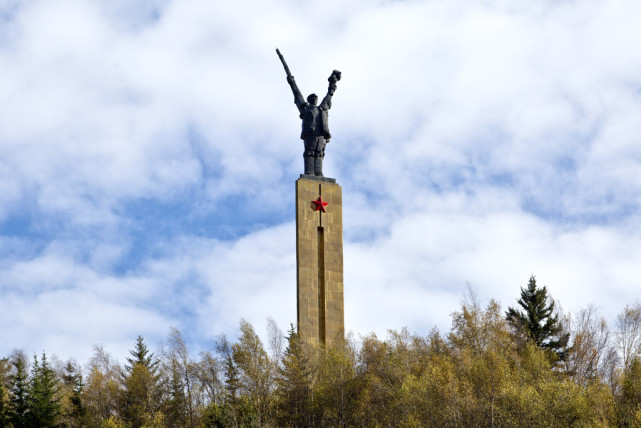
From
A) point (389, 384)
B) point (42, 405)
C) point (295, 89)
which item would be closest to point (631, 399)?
point (389, 384)

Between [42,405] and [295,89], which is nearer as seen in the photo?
[42,405]

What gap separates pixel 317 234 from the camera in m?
46.2

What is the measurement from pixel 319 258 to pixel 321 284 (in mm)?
1348

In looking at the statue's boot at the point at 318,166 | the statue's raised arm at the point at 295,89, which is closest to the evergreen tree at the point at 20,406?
the statue's boot at the point at 318,166

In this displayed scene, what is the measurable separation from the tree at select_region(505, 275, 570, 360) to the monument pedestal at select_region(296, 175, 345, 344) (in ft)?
35.1

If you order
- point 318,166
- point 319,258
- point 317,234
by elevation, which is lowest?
point 319,258

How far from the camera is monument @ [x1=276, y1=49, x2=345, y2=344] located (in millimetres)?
44594

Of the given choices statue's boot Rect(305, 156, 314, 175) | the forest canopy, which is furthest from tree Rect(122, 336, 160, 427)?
statue's boot Rect(305, 156, 314, 175)

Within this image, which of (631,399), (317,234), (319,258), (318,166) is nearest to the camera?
(631,399)

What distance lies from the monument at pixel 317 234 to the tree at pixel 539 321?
35.5 feet

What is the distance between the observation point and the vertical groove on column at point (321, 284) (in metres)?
44.7

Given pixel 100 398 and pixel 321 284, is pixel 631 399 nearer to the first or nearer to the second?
pixel 321 284

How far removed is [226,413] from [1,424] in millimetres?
12984

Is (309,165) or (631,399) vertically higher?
(309,165)
